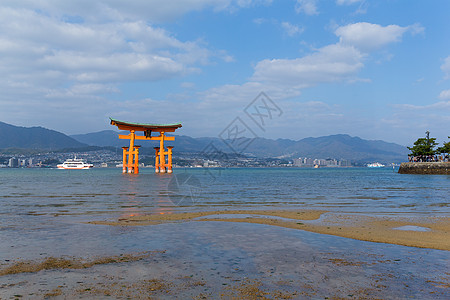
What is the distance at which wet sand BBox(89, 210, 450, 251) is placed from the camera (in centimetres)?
870

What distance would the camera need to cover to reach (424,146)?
309ft

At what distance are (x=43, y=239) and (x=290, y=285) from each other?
21.2 ft

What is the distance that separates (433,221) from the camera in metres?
12.1

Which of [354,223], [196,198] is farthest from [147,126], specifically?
[354,223]

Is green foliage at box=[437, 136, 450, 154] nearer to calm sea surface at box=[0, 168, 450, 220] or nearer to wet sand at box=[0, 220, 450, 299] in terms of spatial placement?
calm sea surface at box=[0, 168, 450, 220]

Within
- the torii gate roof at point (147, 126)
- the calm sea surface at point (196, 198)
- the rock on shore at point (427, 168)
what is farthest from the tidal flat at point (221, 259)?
the rock on shore at point (427, 168)

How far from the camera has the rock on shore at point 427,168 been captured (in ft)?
274

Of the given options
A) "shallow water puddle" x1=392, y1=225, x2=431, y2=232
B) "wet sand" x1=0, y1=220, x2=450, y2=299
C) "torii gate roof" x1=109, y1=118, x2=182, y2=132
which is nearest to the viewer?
"wet sand" x1=0, y1=220, x2=450, y2=299

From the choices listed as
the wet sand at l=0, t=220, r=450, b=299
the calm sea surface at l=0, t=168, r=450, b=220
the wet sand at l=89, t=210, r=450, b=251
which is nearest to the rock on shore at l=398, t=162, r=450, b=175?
the calm sea surface at l=0, t=168, r=450, b=220

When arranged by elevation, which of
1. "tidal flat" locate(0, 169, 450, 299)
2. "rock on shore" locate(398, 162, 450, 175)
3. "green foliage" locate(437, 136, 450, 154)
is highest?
"green foliage" locate(437, 136, 450, 154)

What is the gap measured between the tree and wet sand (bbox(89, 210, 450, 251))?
94638mm

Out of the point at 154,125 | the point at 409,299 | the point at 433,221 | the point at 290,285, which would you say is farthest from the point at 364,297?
the point at 154,125

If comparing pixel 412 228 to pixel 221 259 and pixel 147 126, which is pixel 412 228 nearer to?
pixel 221 259

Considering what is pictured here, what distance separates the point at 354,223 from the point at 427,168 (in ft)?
295
